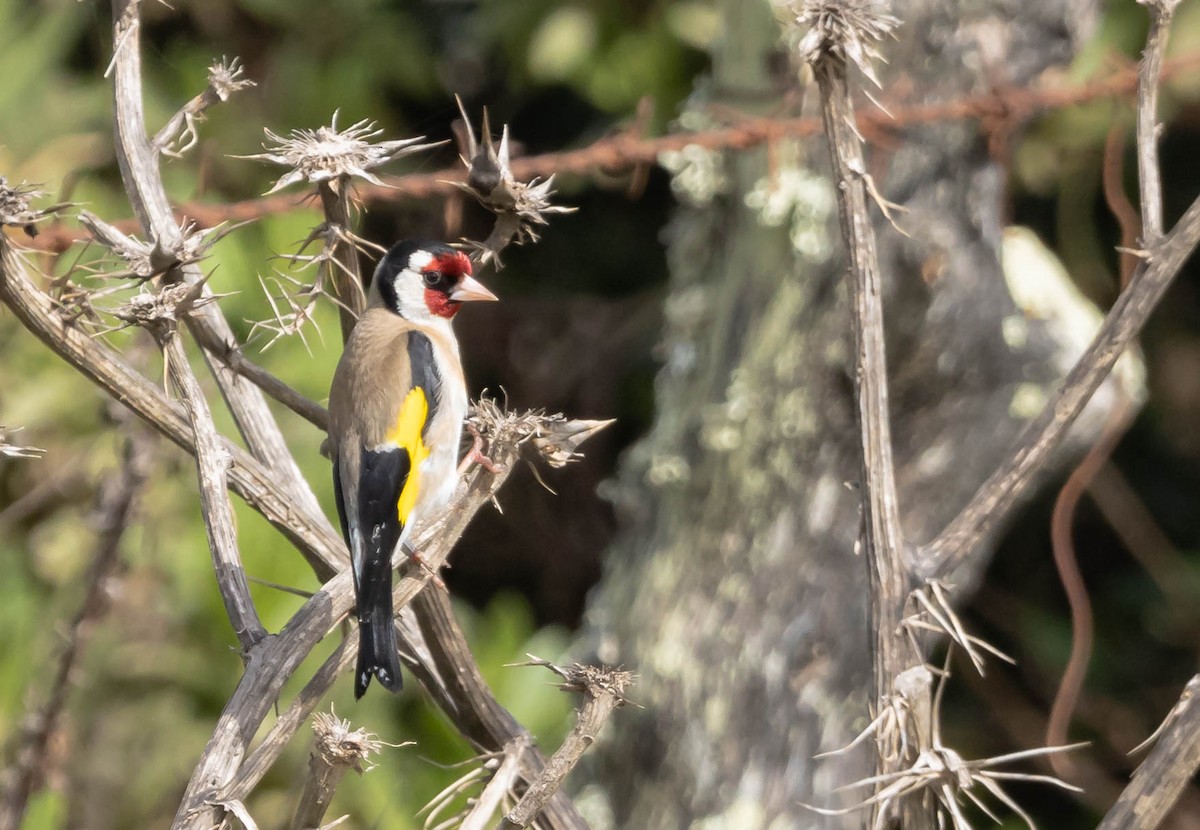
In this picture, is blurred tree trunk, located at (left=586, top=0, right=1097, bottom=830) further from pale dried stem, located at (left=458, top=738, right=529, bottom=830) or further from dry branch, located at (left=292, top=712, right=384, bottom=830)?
dry branch, located at (left=292, top=712, right=384, bottom=830)

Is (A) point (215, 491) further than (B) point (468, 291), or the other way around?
(B) point (468, 291)

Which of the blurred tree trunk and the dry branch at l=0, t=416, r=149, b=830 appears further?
the blurred tree trunk

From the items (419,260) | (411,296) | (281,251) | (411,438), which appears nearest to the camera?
(411,438)

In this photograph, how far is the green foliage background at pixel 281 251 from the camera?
12.1ft

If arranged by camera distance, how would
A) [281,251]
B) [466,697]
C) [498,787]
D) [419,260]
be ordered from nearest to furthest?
[498,787]
[466,697]
[419,260]
[281,251]

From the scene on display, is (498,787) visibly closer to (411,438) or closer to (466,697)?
(466,697)

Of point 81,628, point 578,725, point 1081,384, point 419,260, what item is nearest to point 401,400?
point 419,260

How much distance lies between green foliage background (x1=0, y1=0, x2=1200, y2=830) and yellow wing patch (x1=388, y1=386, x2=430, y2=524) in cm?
68

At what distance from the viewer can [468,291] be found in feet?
7.90

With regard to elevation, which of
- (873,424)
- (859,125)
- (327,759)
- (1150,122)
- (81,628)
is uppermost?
(1150,122)

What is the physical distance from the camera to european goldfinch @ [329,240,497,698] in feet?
6.82

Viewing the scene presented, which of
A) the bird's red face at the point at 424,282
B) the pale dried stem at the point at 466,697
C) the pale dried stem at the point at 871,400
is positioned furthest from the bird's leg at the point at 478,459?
the bird's red face at the point at 424,282

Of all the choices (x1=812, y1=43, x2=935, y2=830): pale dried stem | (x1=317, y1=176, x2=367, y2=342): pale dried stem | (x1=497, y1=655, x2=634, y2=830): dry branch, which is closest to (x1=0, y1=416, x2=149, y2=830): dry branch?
(x1=317, y1=176, x2=367, y2=342): pale dried stem

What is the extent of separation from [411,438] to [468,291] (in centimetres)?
33
